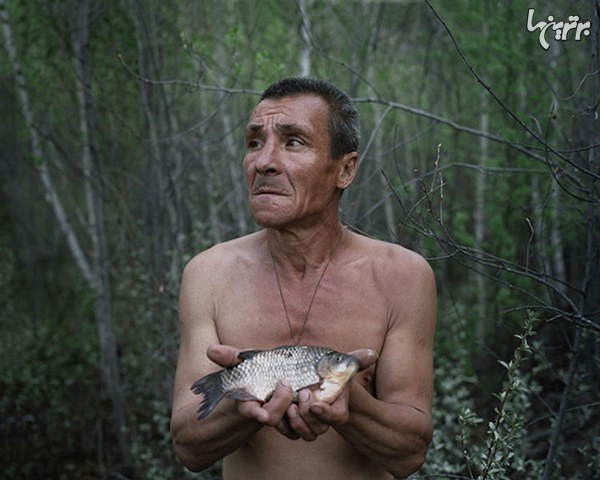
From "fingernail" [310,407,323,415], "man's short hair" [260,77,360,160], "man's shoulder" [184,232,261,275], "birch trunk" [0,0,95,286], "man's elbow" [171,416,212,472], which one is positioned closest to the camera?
"fingernail" [310,407,323,415]

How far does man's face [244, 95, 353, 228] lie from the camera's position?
2.08m

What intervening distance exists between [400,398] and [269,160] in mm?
900

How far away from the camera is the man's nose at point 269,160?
2082 mm

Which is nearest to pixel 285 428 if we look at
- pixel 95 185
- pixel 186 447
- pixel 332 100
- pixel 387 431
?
pixel 387 431

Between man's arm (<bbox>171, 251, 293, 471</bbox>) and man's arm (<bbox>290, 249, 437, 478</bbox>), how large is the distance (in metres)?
0.13

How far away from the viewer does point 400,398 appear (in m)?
1.99

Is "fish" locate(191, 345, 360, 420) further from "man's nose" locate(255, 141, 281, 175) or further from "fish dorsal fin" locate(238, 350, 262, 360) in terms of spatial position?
"man's nose" locate(255, 141, 281, 175)

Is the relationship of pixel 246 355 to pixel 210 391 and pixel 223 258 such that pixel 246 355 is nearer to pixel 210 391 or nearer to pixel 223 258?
pixel 210 391

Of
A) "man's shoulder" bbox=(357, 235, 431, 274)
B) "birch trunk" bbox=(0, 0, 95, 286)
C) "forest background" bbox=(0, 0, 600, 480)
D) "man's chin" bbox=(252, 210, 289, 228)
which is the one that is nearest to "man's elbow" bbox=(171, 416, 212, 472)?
"man's chin" bbox=(252, 210, 289, 228)

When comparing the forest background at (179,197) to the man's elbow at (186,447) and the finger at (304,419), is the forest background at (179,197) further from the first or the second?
the finger at (304,419)

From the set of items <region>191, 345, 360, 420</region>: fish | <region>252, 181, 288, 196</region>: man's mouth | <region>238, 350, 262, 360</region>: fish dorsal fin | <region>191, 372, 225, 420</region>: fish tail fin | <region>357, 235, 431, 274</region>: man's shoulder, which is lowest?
<region>191, 372, 225, 420</region>: fish tail fin

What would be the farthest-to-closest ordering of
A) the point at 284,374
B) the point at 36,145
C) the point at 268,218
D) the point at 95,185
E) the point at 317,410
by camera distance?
the point at 36,145 → the point at 95,185 → the point at 268,218 → the point at 284,374 → the point at 317,410

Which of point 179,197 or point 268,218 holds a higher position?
point 268,218

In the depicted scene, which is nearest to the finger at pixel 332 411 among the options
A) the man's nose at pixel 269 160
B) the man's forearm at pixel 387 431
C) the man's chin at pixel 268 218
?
the man's forearm at pixel 387 431
